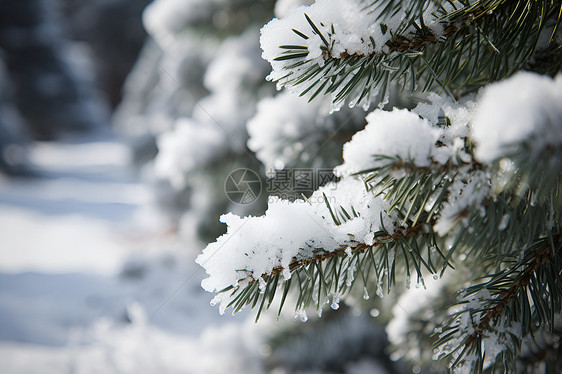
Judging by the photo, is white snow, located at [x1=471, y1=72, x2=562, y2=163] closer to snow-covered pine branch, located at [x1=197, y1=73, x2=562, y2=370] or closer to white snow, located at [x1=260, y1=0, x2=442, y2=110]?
snow-covered pine branch, located at [x1=197, y1=73, x2=562, y2=370]

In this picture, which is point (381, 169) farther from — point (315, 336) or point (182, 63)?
point (182, 63)

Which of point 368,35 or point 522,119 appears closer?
point 522,119

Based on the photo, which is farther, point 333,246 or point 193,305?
point 193,305

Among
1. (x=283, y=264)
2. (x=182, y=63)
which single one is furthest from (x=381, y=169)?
(x=182, y=63)

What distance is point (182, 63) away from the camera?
177 inches

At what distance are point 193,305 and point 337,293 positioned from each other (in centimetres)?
331

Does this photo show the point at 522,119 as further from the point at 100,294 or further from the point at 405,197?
the point at 100,294

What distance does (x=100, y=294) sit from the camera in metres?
3.64
